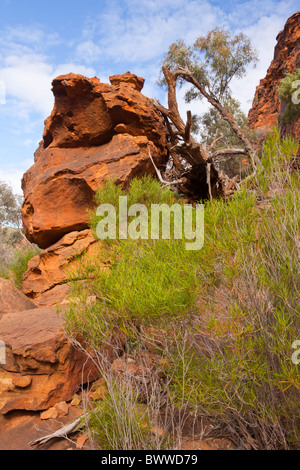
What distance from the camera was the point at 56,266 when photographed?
589 cm

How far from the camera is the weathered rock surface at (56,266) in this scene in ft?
18.4

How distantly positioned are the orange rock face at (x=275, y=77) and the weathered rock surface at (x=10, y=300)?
38.9 ft

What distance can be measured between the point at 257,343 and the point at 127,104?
20.0ft

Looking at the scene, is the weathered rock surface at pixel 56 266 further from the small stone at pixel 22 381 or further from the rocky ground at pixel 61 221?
the small stone at pixel 22 381

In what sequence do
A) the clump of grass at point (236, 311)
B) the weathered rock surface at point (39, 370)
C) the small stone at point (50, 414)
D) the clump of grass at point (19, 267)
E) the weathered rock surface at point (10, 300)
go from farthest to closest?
the clump of grass at point (19, 267)
the weathered rock surface at point (10, 300)
the weathered rock surface at point (39, 370)
the small stone at point (50, 414)
the clump of grass at point (236, 311)

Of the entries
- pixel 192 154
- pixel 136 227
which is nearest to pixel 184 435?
pixel 136 227

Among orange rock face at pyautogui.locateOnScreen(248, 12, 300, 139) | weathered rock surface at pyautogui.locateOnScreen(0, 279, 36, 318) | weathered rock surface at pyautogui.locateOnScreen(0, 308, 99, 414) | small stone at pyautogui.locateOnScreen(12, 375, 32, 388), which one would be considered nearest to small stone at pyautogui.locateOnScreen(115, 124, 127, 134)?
weathered rock surface at pyautogui.locateOnScreen(0, 279, 36, 318)

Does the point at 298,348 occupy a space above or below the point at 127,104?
below

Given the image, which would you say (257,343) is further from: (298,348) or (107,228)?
(107,228)

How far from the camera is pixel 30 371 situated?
3.38 m

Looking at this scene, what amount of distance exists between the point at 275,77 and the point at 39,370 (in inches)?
765

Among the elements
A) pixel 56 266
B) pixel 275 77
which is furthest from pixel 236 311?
pixel 275 77

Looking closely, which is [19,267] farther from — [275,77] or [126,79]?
[275,77]

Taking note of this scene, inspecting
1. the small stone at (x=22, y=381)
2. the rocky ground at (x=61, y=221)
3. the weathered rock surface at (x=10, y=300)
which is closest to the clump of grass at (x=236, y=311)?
the rocky ground at (x=61, y=221)
